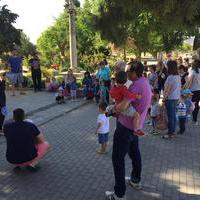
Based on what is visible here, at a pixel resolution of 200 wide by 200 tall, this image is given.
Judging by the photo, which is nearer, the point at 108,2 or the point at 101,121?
the point at 101,121

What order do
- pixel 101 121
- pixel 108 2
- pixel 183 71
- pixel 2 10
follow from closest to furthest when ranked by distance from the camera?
pixel 101 121
pixel 183 71
pixel 108 2
pixel 2 10

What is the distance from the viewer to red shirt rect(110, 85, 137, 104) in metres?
5.25

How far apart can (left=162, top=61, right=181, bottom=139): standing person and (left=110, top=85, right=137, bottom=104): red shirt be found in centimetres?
357

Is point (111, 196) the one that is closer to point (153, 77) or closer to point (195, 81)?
point (195, 81)

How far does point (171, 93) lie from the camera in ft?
29.1

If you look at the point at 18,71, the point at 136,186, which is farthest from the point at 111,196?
the point at 18,71

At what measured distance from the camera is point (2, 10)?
18922mm

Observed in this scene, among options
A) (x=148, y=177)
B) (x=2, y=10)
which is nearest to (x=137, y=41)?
(x=2, y=10)

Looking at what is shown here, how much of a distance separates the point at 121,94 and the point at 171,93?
12.3ft

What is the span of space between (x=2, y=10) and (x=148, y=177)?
1426 centimetres

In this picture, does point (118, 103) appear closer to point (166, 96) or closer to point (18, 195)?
point (18, 195)

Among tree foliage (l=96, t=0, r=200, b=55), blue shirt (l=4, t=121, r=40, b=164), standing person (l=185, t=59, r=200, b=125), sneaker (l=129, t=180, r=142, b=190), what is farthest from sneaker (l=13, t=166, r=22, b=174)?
tree foliage (l=96, t=0, r=200, b=55)

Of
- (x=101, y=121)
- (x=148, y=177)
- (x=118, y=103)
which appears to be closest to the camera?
(x=118, y=103)

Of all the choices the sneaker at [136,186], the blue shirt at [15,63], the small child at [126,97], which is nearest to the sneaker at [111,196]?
the sneaker at [136,186]
